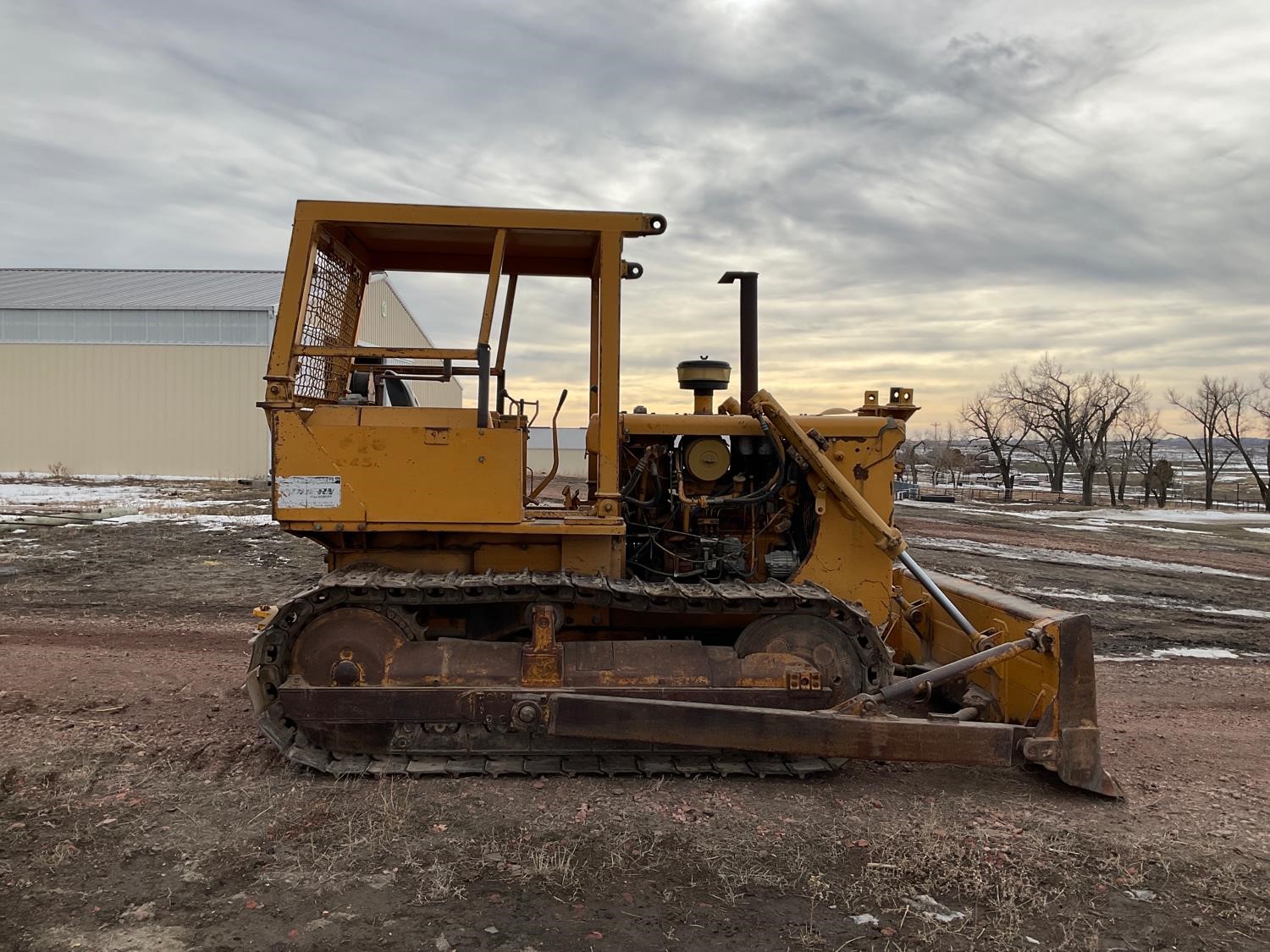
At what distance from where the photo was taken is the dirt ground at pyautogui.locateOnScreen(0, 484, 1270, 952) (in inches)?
134

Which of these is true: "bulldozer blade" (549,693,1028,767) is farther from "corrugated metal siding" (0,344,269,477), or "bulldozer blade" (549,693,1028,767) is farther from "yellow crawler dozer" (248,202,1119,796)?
"corrugated metal siding" (0,344,269,477)

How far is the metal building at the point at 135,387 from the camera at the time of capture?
33.4 m

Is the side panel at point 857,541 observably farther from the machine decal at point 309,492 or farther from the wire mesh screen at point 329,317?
the wire mesh screen at point 329,317

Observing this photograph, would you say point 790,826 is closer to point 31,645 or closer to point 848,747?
point 848,747

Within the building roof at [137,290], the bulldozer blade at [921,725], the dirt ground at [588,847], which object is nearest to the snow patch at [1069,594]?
the dirt ground at [588,847]

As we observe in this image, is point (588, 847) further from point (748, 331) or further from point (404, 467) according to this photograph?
point (748, 331)

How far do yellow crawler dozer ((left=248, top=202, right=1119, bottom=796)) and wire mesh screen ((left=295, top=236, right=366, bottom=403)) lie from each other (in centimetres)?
2

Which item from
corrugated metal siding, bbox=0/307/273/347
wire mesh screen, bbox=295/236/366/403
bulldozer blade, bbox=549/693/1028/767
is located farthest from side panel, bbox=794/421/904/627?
corrugated metal siding, bbox=0/307/273/347

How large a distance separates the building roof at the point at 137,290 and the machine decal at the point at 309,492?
3191 centimetres

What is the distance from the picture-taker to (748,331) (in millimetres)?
5891

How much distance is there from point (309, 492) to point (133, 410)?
111 feet

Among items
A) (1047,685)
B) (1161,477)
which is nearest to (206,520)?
(1047,685)

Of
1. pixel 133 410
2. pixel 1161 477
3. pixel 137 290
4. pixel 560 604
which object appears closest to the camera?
pixel 560 604

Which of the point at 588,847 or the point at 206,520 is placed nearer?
the point at 588,847
